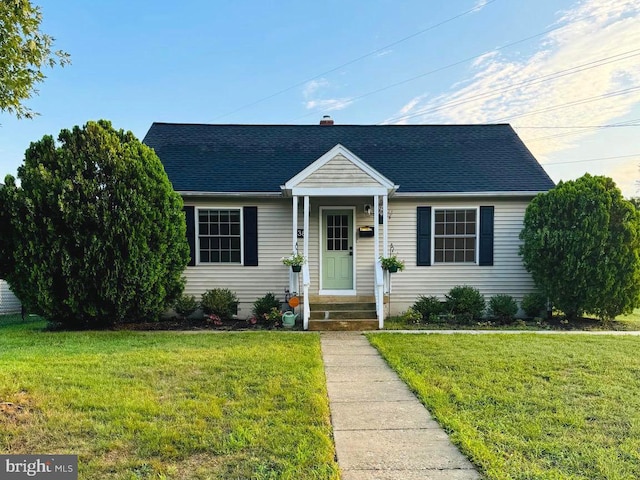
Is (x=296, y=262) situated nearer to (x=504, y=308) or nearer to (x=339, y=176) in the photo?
(x=339, y=176)

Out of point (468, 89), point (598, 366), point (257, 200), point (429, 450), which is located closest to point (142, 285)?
point (257, 200)

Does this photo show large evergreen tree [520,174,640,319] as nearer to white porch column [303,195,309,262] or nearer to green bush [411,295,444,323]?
green bush [411,295,444,323]

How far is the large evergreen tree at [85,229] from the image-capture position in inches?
280

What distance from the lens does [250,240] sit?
30.2 feet

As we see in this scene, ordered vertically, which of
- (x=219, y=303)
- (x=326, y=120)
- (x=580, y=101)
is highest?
(x=580, y=101)

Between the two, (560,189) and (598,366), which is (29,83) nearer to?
(598,366)

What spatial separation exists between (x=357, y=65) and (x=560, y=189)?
12.1 meters

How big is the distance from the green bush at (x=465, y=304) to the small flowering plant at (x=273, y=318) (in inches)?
154

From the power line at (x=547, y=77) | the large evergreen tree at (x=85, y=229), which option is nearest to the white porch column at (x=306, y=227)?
the large evergreen tree at (x=85, y=229)

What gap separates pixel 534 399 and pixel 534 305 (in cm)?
566

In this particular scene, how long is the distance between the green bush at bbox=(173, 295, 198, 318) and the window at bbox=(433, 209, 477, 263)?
5.92 m

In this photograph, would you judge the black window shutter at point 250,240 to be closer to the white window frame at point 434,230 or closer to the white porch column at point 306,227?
the white porch column at point 306,227

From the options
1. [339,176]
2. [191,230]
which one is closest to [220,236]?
[191,230]

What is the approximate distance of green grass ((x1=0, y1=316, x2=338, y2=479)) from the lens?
2.65 m
